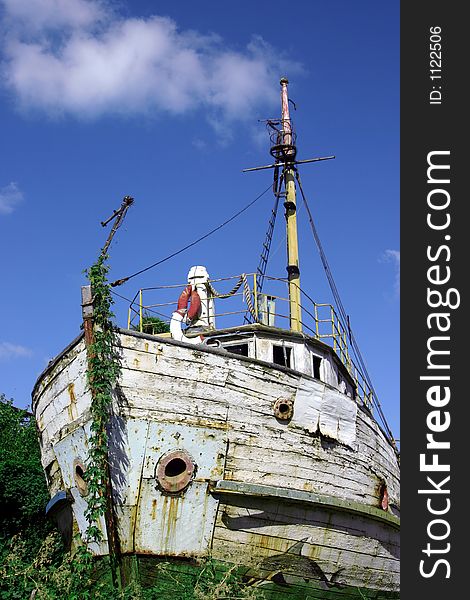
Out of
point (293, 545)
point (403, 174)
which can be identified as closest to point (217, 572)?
point (293, 545)

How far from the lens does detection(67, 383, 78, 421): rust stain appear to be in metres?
11.3

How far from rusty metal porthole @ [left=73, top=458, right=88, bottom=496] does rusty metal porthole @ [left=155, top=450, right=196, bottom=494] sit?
147 cm

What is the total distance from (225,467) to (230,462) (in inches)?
4.2

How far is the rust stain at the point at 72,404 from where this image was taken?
1130 cm

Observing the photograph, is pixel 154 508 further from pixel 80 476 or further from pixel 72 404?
pixel 72 404

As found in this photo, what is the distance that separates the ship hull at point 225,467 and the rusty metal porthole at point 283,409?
55mm

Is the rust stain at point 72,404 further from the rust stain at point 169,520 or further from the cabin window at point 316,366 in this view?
the cabin window at point 316,366

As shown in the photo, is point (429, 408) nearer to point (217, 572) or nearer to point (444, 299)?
point (444, 299)

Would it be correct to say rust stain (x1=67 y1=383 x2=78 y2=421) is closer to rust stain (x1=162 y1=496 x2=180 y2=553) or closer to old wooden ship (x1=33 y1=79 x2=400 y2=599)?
old wooden ship (x1=33 y1=79 x2=400 y2=599)

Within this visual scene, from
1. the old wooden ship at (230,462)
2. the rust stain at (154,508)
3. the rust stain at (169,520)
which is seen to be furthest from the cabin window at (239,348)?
the rust stain at (154,508)

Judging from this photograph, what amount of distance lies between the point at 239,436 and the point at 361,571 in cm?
345

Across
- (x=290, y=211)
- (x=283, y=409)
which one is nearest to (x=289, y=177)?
(x=290, y=211)

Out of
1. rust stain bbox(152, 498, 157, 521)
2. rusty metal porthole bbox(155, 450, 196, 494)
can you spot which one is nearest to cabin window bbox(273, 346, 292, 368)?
rusty metal porthole bbox(155, 450, 196, 494)

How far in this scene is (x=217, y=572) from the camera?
1034 cm
